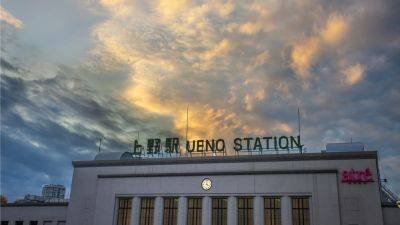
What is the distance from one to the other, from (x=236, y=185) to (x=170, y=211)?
10.4 metres

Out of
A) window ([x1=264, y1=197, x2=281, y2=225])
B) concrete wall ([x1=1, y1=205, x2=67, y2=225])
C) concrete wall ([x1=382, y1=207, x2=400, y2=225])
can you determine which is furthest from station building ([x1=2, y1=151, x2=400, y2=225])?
concrete wall ([x1=1, y1=205, x2=67, y2=225])

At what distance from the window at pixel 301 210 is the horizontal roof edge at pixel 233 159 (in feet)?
18.1

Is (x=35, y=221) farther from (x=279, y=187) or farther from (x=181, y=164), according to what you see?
(x=279, y=187)

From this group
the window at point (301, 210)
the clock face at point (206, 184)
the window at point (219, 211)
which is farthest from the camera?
the clock face at point (206, 184)

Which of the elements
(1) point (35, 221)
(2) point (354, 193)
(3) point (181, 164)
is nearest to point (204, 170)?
(3) point (181, 164)

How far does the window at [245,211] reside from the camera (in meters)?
57.7

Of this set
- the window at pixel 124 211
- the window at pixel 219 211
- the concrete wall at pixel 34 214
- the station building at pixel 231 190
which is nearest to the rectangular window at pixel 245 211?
the station building at pixel 231 190

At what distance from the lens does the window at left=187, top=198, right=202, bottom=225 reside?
2357 inches

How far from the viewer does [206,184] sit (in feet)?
200

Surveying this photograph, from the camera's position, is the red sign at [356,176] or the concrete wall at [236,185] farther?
the red sign at [356,176]

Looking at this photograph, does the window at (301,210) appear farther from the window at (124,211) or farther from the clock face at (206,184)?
the window at (124,211)

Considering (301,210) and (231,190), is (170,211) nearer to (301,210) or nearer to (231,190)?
(231,190)

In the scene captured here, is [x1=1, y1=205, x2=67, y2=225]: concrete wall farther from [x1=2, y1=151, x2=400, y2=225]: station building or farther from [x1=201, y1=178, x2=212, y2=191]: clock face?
Answer: [x1=201, y1=178, x2=212, y2=191]: clock face

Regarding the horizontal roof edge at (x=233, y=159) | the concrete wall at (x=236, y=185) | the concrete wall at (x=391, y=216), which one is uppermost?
the horizontal roof edge at (x=233, y=159)
